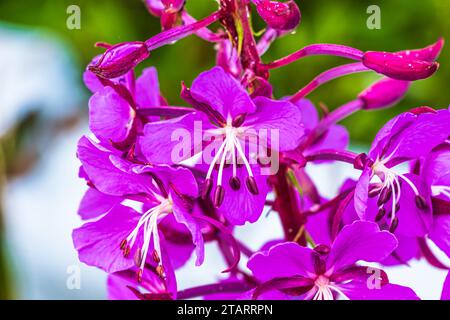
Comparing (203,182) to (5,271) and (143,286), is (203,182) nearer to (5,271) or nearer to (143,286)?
(143,286)

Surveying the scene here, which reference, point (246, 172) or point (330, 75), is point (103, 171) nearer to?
point (246, 172)

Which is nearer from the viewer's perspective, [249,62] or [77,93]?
[249,62]

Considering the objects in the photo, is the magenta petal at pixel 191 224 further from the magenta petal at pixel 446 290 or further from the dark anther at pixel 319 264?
the magenta petal at pixel 446 290

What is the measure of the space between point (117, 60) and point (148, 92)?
0.12 meters

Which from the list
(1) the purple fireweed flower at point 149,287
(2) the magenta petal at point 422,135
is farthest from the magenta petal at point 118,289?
(2) the magenta petal at point 422,135

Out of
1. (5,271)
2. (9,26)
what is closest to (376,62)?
(5,271)

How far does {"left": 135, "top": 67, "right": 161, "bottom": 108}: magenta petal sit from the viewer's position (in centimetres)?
76

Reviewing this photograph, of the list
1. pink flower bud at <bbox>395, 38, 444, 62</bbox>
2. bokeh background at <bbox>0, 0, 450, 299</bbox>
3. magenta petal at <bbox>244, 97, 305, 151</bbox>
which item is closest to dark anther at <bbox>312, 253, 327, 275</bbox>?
magenta petal at <bbox>244, 97, 305, 151</bbox>

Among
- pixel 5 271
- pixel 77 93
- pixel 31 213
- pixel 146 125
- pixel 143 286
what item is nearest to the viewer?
pixel 146 125

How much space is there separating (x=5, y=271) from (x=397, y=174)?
1.42 meters

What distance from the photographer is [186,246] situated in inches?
31.2

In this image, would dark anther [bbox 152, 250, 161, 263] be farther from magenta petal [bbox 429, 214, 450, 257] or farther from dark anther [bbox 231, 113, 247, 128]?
magenta petal [bbox 429, 214, 450, 257]

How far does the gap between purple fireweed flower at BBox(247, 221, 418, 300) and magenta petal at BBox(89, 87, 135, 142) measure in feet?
0.56

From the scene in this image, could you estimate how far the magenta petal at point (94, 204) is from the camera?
757 mm
